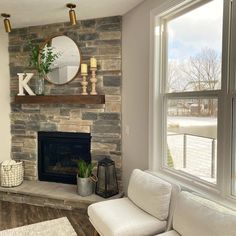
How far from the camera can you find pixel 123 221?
198 cm

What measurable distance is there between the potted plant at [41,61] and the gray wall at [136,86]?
3.57 ft

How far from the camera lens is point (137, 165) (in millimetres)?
2982

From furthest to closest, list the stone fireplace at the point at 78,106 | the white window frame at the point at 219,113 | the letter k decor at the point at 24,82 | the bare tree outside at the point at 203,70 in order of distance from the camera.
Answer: the letter k decor at the point at 24,82 → the stone fireplace at the point at 78,106 → the bare tree outside at the point at 203,70 → the white window frame at the point at 219,113

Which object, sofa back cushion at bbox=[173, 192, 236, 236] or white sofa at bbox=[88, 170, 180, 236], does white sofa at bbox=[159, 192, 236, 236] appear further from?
white sofa at bbox=[88, 170, 180, 236]

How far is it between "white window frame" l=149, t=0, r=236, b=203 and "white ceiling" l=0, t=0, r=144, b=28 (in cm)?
52

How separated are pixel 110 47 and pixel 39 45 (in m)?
1.10

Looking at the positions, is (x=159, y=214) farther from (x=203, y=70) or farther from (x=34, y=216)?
(x=34, y=216)

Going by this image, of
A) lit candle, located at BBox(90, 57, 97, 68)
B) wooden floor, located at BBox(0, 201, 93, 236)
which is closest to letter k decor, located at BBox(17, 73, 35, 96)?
lit candle, located at BBox(90, 57, 97, 68)

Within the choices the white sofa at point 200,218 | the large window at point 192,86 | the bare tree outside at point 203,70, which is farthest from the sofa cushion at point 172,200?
the bare tree outside at point 203,70

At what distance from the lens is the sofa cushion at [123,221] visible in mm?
1912

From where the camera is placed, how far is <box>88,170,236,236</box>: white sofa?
159 centimetres

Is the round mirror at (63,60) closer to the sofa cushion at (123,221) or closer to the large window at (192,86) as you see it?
the large window at (192,86)

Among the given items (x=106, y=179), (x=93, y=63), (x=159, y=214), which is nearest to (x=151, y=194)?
(x=159, y=214)

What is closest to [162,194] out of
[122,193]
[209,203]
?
[209,203]
